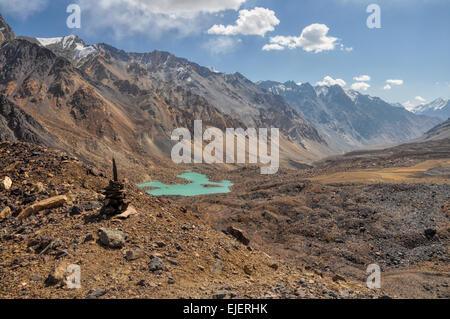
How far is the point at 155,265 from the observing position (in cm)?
673

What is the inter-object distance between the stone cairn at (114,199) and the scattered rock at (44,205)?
1692mm

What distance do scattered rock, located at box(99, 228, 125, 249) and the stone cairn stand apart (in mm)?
1181

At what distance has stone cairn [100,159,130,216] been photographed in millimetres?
8422

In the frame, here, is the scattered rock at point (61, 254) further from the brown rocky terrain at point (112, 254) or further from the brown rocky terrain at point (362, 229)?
the brown rocky terrain at point (362, 229)

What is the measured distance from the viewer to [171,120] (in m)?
107

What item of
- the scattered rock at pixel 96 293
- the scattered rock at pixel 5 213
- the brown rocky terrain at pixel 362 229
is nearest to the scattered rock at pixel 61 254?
the scattered rock at pixel 96 293

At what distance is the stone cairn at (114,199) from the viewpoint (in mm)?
8422

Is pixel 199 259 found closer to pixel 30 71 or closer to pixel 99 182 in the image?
pixel 99 182

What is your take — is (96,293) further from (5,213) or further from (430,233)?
(430,233)

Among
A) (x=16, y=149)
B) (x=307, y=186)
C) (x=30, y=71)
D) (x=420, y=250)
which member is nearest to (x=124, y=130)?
(x=30, y=71)

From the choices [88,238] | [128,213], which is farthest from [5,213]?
[128,213]

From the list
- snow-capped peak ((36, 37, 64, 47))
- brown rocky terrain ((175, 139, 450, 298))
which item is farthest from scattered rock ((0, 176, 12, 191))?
snow-capped peak ((36, 37, 64, 47))

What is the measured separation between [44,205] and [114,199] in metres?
2.34
